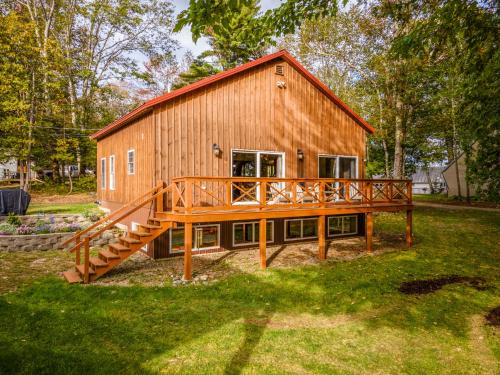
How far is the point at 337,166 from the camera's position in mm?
14016

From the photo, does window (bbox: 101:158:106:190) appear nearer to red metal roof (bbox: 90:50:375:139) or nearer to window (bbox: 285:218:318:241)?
red metal roof (bbox: 90:50:375:139)

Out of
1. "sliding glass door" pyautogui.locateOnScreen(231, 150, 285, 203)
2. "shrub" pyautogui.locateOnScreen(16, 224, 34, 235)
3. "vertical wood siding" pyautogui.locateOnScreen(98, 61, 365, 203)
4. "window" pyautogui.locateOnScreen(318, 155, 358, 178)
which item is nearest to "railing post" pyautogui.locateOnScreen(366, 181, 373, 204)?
"window" pyautogui.locateOnScreen(318, 155, 358, 178)

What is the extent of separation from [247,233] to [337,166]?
4.99 meters

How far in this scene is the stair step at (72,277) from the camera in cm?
788

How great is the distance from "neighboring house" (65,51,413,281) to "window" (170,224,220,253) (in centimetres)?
3

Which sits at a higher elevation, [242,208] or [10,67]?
[10,67]

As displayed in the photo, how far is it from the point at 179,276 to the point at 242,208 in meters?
2.56

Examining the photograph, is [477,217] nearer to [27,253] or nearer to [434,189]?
[27,253]

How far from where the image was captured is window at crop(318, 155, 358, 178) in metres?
14.0

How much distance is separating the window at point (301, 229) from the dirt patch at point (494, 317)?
23.6 feet

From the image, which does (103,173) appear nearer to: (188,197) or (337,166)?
(188,197)

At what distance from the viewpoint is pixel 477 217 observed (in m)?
18.7

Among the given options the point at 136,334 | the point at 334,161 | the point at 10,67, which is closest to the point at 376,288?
the point at 136,334

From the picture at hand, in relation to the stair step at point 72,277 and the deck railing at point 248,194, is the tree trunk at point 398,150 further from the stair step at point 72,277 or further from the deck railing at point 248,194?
the stair step at point 72,277
